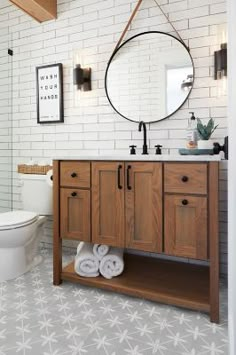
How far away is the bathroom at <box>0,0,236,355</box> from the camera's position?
1.41m

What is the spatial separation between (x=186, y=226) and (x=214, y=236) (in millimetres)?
158

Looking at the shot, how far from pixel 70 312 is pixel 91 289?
0.31 m

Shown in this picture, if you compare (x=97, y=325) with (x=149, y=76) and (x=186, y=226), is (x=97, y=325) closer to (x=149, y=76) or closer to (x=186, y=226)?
(x=186, y=226)

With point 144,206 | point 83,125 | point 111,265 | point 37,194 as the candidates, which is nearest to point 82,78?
point 83,125

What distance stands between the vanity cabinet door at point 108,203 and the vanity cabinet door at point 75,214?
0.18ft

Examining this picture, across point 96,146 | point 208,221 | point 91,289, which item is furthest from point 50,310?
point 96,146

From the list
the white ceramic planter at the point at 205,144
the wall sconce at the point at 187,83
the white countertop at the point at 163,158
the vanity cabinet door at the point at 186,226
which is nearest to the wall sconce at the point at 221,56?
the wall sconce at the point at 187,83

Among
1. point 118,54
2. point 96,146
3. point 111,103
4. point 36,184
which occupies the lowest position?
point 36,184

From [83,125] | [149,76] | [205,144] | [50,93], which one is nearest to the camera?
[205,144]

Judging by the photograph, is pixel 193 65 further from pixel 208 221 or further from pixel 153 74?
pixel 208 221

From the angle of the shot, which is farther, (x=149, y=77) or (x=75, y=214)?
(x=149, y=77)

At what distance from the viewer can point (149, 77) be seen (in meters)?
2.14

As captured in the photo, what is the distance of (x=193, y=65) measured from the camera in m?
2.01

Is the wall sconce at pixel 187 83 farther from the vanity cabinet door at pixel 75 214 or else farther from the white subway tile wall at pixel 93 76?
the vanity cabinet door at pixel 75 214
